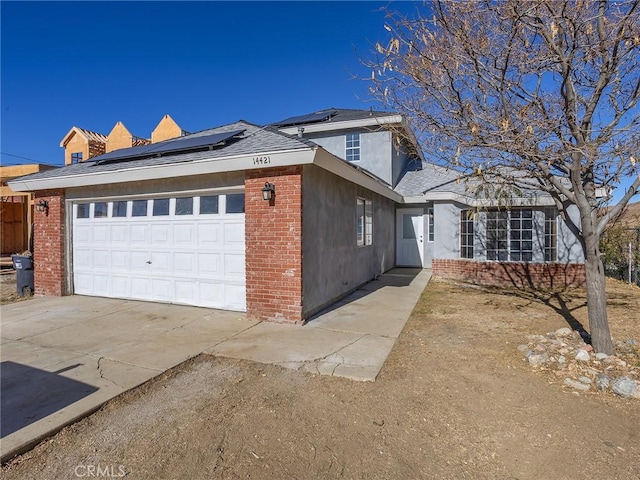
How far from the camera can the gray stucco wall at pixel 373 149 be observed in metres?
14.0

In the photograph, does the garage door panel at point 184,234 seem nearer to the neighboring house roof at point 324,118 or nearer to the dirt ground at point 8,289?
the dirt ground at point 8,289

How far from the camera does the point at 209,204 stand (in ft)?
22.6

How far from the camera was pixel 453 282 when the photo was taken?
10.9 m

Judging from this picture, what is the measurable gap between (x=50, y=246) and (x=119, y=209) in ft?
7.40

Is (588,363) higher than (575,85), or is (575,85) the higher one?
(575,85)

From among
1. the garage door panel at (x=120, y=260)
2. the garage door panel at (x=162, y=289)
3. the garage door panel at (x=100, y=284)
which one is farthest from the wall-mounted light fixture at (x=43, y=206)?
the garage door panel at (x=162, y=289)

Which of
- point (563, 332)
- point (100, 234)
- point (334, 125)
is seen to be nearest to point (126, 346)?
point (100, 234)

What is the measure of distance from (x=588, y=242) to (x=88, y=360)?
22.0 feet

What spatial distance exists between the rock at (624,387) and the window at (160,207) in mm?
7611

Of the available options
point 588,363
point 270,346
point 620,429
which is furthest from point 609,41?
point 270,346

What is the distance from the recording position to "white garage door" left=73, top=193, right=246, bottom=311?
672 cm

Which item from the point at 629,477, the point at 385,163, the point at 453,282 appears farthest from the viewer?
the point at 385,163

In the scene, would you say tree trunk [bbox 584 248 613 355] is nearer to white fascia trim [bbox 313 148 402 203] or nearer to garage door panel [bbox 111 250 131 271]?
white fascia trim [bbox 313 148 402 203]

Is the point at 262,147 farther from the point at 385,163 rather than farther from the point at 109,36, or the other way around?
the point at 385,163
